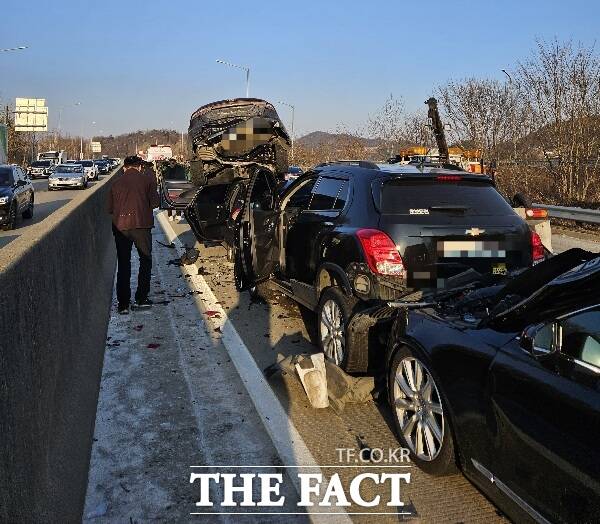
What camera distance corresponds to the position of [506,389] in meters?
2.84

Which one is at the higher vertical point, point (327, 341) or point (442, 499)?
point (327, 341)

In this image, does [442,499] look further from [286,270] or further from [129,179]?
[129,179]

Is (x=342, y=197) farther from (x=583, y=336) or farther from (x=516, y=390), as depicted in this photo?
(x=583, y=336)

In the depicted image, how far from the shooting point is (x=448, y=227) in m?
4.94

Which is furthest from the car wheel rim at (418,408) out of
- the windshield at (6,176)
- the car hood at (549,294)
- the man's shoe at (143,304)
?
the windshield at (6,176)

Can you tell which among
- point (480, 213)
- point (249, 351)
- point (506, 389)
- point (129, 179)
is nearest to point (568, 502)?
point (506, 389)

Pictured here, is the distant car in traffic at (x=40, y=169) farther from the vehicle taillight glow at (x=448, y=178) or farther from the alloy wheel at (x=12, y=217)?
the vehicle taillight glow at (x=448, y=178)

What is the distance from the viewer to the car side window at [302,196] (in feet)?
21.4

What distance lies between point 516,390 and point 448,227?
92.3 inches

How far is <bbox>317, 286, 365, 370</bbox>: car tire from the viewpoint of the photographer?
5012mm

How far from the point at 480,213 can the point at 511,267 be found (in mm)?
524

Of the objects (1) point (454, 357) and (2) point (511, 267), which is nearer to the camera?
(1) point (454, 357)

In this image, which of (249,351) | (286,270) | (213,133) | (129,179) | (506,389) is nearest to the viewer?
(506,389)

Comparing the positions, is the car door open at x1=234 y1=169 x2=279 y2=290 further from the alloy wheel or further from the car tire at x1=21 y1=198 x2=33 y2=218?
the car tire at x1=21 y1=198 x2=33 y2=218
